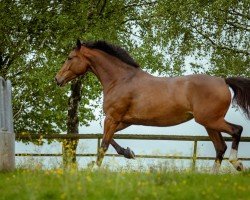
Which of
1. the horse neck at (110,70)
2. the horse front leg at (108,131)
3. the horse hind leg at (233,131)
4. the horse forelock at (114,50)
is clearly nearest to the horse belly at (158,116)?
the horse front leg at (108,131)

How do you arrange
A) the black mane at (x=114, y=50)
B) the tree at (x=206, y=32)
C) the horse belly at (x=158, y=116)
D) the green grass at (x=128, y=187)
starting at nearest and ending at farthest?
the green grass at (x=128, y=187), the horse belly at (x=158, y=116), the black mane at (x=114, y=50), the tree at (x=206, y=32)

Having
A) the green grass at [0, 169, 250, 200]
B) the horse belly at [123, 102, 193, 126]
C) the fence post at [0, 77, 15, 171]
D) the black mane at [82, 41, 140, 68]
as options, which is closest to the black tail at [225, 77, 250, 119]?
the horse belly at [123, 102, 193, 126]

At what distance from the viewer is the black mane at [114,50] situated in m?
12.2

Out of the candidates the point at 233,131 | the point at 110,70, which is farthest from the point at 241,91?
the point at 110,70

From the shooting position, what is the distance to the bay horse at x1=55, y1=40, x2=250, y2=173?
1112cm

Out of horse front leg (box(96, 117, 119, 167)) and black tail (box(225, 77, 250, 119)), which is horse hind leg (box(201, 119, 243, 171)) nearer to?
black tail (box(225, 77, 250, 119))

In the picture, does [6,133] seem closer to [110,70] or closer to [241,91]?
[110,70]

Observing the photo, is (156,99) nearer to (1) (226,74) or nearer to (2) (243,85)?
(2) (243,85)

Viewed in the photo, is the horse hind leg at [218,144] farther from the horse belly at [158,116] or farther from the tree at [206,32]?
the tree at [206,32]

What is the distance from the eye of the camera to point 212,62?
2277cm

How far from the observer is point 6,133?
1105 centimetres

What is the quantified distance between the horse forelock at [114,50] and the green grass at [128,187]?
4.24m

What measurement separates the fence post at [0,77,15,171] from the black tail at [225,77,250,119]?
472 cm

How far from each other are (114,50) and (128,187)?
5738mm
